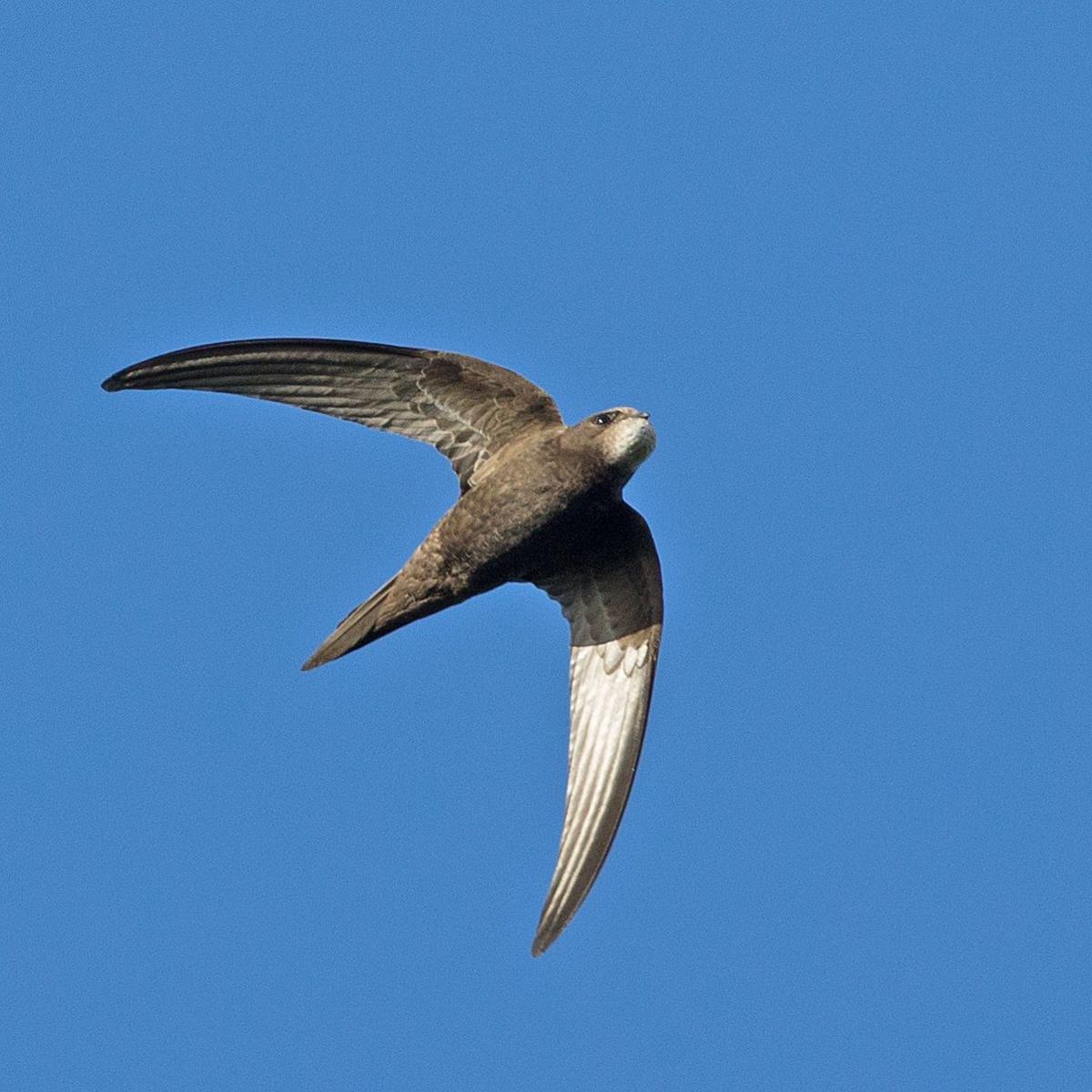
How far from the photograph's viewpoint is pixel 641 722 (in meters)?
12.9

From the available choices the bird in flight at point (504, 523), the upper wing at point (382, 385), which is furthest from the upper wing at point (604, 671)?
the upper wing at point (382, 385)

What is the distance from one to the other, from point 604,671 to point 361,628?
48.1 inches

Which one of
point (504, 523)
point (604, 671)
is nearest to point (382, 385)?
point (504, 523)

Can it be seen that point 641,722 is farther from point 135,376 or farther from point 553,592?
point 135,376

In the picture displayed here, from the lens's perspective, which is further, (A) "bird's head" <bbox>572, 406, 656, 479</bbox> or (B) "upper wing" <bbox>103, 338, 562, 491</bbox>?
(B) "upper wing" <bbox>103, 338, 562, 491</bbox>

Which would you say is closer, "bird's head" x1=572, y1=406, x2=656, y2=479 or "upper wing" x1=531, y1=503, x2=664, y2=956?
A: "bird's head" x1=572, y1=406, x2=656, y2=479

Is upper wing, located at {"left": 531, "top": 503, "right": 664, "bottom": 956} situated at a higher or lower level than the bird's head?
lower

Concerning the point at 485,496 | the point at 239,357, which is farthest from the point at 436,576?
the point at 239,357

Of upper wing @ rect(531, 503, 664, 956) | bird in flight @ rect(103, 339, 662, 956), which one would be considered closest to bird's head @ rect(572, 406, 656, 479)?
bird in flight @ rect(103, 339, 662, 956)

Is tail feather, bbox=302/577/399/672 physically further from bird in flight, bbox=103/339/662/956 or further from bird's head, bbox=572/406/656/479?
bird's head, bbox=572/406/656/479

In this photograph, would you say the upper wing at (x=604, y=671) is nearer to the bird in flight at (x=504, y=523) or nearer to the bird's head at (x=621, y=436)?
the bird in flight at (x=504, y=523)

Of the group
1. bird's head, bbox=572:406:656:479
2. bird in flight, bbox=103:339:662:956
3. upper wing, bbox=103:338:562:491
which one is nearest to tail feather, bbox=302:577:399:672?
bird in flight, bbox=103:339:662:956

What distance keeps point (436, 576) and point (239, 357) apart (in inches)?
54.8

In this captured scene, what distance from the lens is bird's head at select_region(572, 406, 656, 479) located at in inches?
480
